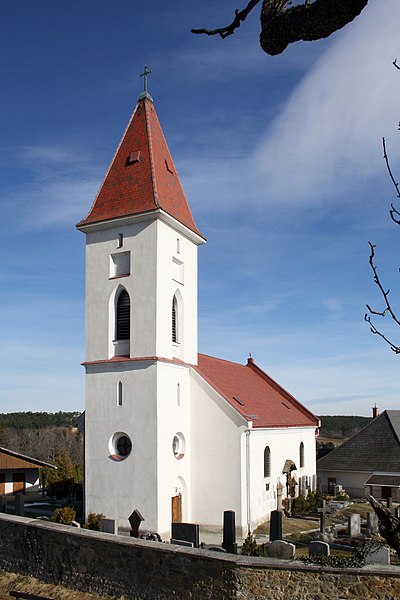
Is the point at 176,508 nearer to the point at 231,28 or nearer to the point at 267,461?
the point at 267,461

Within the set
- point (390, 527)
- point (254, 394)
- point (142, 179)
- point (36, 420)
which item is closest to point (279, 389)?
point (254, 394)

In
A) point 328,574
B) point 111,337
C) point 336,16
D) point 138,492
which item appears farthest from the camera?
point 111,337

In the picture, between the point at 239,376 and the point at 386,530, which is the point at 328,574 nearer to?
the point at 386,530

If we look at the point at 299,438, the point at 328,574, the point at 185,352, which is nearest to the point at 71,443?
the point at 299,438

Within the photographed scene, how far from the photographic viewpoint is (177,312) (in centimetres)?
2284

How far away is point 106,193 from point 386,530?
19.6 meters

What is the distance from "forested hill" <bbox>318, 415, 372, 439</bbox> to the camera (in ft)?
376

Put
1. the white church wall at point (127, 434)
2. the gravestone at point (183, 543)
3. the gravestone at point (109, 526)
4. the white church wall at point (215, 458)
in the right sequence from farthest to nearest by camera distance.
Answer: the white church wall at point (215, 458), the white church wall at point (127, 434), the gravestone at point (109, 526), the gravestone at point (183, 543)

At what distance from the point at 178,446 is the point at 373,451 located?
50.7 feet

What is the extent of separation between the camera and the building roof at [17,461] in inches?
1285

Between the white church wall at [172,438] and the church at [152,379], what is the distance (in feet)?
0.12

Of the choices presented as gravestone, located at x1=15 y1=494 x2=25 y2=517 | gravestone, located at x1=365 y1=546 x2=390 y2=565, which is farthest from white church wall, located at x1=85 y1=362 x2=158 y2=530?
gravestone, located at x1=365 y1=546 x2=390 y2=565

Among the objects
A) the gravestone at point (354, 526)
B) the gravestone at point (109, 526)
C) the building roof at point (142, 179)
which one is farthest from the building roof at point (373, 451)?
the gravestone at point (109, 526)

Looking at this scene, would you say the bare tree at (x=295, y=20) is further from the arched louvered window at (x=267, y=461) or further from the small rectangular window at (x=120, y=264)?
the arched louvered window at (x=267, y=461)
